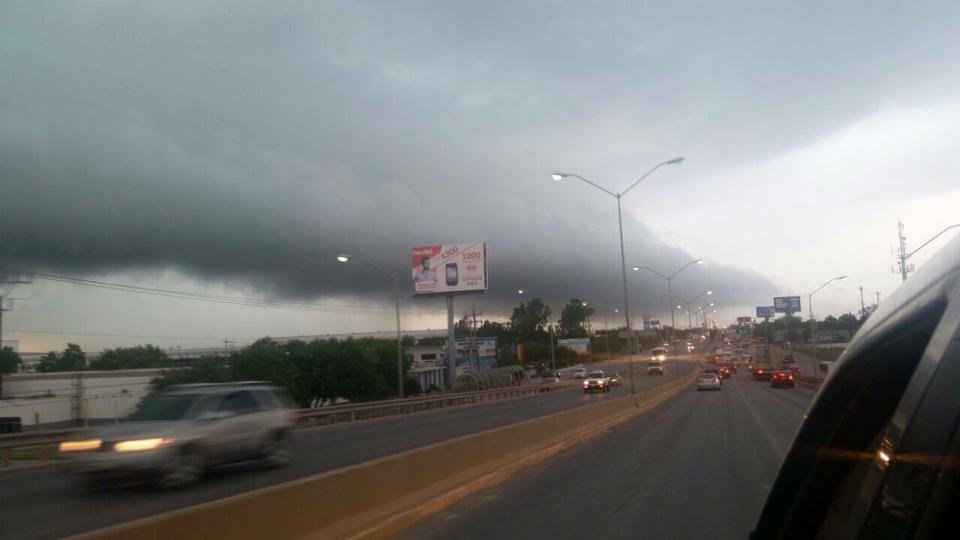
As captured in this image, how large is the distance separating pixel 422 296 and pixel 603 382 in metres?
23.6

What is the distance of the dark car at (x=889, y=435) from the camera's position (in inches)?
80.0

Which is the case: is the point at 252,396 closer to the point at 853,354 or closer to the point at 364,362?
the point at 853,354

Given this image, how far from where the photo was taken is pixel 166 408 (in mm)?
18016

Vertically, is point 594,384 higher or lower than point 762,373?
higher

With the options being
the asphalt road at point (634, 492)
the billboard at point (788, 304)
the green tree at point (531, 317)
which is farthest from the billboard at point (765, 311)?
the asphalt road at point (634, 492)

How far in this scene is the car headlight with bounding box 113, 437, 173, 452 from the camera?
16.4 meters

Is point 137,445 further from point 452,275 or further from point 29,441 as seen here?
point 452,275

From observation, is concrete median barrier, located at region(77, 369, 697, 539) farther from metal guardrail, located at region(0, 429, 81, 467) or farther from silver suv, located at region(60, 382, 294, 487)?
metal guardrail, located at region(0, 429, 81, 467)

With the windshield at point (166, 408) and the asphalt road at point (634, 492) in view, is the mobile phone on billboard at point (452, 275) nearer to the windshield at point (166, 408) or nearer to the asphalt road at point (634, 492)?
the asphalt road at point (634, 492)

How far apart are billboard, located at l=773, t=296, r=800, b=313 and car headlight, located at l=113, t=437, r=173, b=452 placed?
12351 cm

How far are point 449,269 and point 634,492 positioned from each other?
6733 cm

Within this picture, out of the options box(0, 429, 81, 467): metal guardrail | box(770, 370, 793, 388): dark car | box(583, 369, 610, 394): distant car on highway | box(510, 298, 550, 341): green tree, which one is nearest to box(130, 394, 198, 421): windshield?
box(0, 429, 81, 467): metal guardrail

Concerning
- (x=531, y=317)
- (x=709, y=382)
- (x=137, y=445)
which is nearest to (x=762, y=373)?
(x=709, y=382)

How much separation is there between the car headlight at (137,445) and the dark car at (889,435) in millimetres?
15281
